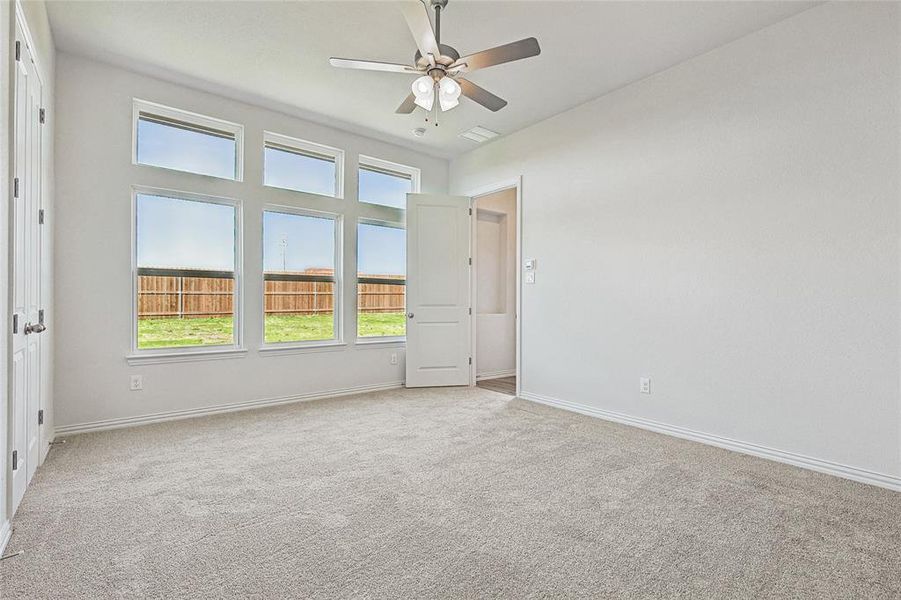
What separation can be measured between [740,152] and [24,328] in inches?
174

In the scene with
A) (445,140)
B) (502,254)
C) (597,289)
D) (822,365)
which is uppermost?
(445,140)

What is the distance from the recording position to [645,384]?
3691 millimetres

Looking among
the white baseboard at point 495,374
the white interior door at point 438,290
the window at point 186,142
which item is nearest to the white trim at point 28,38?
the window at point 186,142

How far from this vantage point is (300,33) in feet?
10.2

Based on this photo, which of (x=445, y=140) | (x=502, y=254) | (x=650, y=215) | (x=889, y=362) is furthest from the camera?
(x=502, y=254)

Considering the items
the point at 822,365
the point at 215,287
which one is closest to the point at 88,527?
the point at 215,287

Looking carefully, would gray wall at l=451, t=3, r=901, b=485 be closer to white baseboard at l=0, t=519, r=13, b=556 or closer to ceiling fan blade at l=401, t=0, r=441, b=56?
ceiling fan blade at l=401, t=0, r=441, b=56

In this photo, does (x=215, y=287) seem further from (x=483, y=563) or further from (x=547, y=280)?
(x=483, y=563)

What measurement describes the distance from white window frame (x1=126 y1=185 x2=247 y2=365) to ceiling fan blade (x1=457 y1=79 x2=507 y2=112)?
2.51 meters

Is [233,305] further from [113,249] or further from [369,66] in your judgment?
[369,66]

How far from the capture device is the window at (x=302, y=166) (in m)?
4.52

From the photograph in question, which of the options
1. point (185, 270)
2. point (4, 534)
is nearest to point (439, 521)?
point (4, 534)

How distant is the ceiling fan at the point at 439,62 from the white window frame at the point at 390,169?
2.44 m

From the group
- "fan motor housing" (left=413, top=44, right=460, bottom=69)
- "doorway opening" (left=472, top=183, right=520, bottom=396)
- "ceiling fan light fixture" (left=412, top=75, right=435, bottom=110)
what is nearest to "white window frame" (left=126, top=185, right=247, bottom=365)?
"ceiling fan light fixture" (left=412, top=75, right=435, bottom=110)
